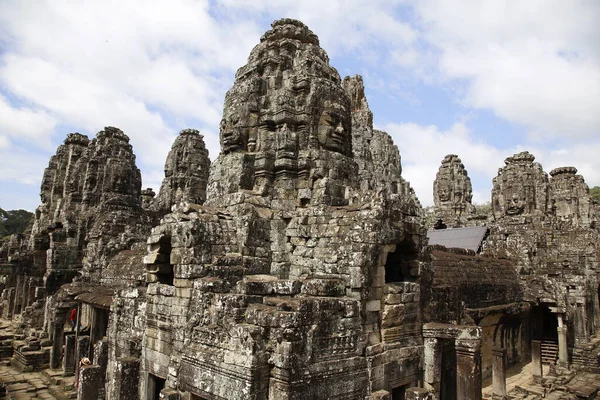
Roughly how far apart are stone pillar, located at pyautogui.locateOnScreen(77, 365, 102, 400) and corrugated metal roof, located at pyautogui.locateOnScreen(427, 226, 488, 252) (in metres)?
16.7

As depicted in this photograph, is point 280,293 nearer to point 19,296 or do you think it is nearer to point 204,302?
point 204,302

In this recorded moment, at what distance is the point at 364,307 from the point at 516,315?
36.3 feet

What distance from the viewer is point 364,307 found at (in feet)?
22.6

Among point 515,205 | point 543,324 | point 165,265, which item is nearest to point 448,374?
point 165,265

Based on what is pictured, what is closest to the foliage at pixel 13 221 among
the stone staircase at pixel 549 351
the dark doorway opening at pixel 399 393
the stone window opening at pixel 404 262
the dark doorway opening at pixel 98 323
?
the dark doorway opening at pixel 98 323

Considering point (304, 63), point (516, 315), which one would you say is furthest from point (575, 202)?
point (304, 63)

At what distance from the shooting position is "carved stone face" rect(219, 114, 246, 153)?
957 cm

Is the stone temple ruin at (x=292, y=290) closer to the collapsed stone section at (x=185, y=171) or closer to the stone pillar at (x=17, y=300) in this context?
the collapsed stone section at (x=185, y=171)

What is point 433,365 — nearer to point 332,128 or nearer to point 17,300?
point 332,128

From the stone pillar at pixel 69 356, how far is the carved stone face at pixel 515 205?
20.9 meters

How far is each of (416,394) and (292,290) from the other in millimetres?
2530

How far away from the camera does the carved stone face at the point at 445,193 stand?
33.3 metres

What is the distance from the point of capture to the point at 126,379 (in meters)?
7.84

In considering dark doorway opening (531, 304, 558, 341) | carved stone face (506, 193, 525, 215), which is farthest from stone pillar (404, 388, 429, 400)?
carved stone face (506, 193, 525, 215)
